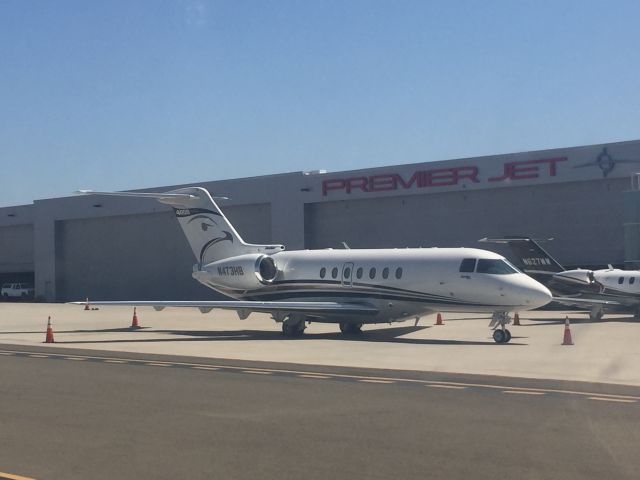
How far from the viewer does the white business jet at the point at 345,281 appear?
2461 centimetres

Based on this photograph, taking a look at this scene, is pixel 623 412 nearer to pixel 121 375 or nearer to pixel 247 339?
pixel 121 375

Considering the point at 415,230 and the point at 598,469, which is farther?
the point at 415,230

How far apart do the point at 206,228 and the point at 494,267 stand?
11439 millimetres

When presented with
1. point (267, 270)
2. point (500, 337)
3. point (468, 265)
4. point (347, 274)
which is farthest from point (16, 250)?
point (500, 337)

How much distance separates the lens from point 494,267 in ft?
81.4

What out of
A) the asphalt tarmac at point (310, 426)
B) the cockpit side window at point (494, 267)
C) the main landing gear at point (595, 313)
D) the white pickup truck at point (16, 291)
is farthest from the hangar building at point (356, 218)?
the asphalt tarmac at point (310, 426)

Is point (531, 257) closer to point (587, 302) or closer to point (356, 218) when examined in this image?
point (587, 302)

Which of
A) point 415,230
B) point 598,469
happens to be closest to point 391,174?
point 415,230

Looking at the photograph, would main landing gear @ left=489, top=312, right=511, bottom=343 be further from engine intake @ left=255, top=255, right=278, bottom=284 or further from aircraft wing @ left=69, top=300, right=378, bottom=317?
engine intake @ left=255, top=255, right=278, bottom=284

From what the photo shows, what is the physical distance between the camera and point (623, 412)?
37.8 ft

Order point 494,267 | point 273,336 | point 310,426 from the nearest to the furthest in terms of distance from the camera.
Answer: point 310,426 < point 494,267 < point 273,336

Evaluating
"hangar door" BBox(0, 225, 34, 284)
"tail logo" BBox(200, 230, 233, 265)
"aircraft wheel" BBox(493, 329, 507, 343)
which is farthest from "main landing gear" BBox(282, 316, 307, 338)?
"hangar door" BBox(0, 225, 34, 284)

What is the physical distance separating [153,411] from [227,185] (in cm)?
4754

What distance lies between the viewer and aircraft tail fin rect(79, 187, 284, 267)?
31594 mm
